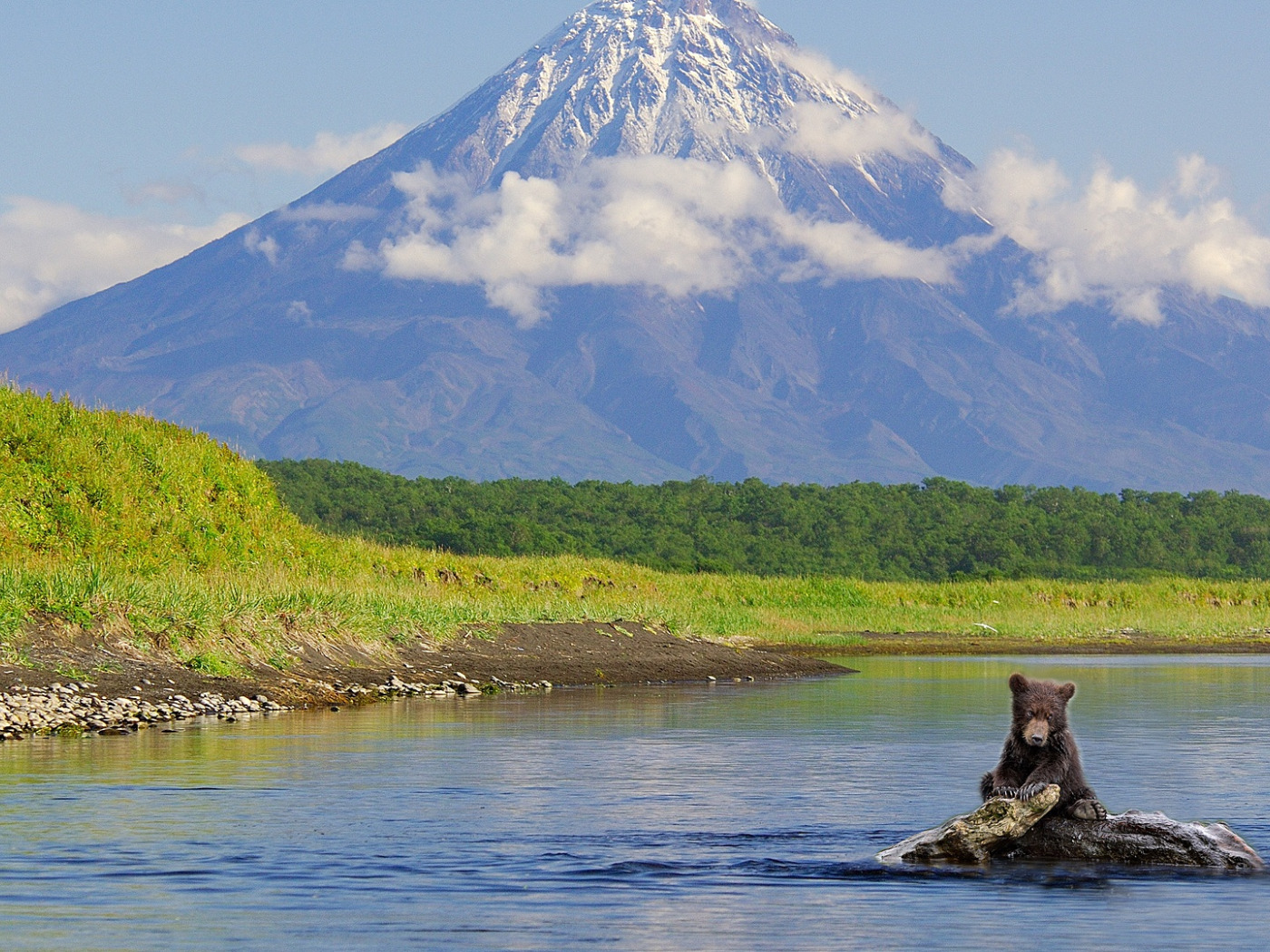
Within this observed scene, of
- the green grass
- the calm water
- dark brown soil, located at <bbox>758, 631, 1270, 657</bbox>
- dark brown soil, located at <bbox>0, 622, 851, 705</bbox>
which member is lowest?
the calm water

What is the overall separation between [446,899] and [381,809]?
14.9 feet

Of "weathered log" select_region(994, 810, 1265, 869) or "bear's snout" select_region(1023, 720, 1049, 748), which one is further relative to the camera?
"weathered log" select_region(994, 810, 1265, 869)

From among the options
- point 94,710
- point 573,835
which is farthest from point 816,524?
point 573,835

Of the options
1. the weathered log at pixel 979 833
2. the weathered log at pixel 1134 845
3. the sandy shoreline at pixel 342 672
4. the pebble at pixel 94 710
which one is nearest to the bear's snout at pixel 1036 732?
the weathered log at pixel 979 833

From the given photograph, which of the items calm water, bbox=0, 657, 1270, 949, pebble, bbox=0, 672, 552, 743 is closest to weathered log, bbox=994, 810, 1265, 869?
calm water, bbox=0, 657, 1270, 949

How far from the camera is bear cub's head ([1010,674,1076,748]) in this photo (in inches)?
548

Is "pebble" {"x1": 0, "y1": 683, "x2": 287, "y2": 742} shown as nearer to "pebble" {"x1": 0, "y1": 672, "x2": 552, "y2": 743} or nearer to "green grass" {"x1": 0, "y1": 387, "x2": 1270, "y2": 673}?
"pebble" {"x1": 0, "y1": 672, "x2": 552, "y2": 743}

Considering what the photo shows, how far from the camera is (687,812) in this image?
62.5ft

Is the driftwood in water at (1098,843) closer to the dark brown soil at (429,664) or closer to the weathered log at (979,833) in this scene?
the weathered log at (979,833)

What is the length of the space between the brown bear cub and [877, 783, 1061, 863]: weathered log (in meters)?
0.09

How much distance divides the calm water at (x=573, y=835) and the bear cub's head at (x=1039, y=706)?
133 cm

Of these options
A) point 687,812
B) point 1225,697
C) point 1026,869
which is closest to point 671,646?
point 1225,697

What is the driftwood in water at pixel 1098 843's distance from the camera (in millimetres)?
15234

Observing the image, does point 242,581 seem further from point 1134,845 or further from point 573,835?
point 1134,845
